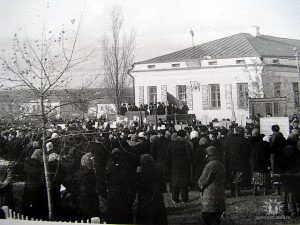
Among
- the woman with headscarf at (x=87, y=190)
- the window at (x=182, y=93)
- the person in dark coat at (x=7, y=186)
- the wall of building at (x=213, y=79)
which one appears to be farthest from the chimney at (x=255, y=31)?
the person in dark coat at (x=7, y=186)

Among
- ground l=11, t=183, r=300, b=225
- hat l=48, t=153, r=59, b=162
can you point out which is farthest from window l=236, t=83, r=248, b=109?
hat l=48, t=153, r=59, b=162

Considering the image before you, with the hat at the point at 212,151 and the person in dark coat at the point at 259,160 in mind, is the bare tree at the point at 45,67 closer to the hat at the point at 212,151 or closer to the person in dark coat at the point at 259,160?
the hat at the point at 212,151

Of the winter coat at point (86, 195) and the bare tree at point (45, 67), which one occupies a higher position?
the bare tree at point (45, 67)

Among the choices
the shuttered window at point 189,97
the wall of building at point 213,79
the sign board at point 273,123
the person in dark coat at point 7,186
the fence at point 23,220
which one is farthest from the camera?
the person in dark coat at point 7,186

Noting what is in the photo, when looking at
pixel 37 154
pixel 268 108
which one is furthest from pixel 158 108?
pixel 37 154

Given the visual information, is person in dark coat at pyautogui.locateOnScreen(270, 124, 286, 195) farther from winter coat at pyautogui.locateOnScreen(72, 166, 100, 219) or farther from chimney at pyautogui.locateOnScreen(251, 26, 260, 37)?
winter coat at pyautogui.locateOnScreen(72, 166, 100, 219)
